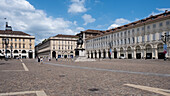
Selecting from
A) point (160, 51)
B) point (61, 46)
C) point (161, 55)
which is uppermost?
point (61, 46)

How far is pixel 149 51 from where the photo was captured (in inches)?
1956

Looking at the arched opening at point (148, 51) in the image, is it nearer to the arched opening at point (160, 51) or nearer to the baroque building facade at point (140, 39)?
the baroque building facade at point (140, 39)

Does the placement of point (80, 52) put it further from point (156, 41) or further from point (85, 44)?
point (85, 44)

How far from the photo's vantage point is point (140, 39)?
52.7m

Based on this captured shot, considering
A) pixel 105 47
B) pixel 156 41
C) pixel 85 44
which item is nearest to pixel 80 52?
pixel 156 41

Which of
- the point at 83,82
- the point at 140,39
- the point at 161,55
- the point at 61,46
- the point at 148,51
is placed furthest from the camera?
the point at 61,46

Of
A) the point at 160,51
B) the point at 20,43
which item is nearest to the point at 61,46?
the point at 20,43

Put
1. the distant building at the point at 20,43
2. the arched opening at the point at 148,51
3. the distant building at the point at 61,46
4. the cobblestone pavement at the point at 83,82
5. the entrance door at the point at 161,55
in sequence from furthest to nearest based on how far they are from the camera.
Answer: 1. the distant building at the point at 61,46
2. the distant building at the point at 20,43
3. the arched opening at the point at 148,51
4. the entrance door at the point at 161,55
5. the cobblestone pavement at the point at 83,82

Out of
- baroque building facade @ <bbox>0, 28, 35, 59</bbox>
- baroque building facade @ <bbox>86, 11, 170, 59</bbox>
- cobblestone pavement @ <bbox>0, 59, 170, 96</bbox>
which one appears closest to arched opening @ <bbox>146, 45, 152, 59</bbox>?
baroque building facade @ <bbox>86, 11, 170, 59</bbox>

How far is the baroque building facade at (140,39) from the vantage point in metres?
45.6

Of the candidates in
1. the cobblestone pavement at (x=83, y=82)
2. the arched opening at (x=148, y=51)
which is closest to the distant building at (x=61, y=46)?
the arched opening at (x=148, y=51)

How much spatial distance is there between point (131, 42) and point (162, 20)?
14.9m

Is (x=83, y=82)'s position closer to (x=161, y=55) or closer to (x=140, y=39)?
(x=161, y=55)

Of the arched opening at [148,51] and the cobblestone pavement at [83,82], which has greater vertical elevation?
the arched opening at [148,51]
